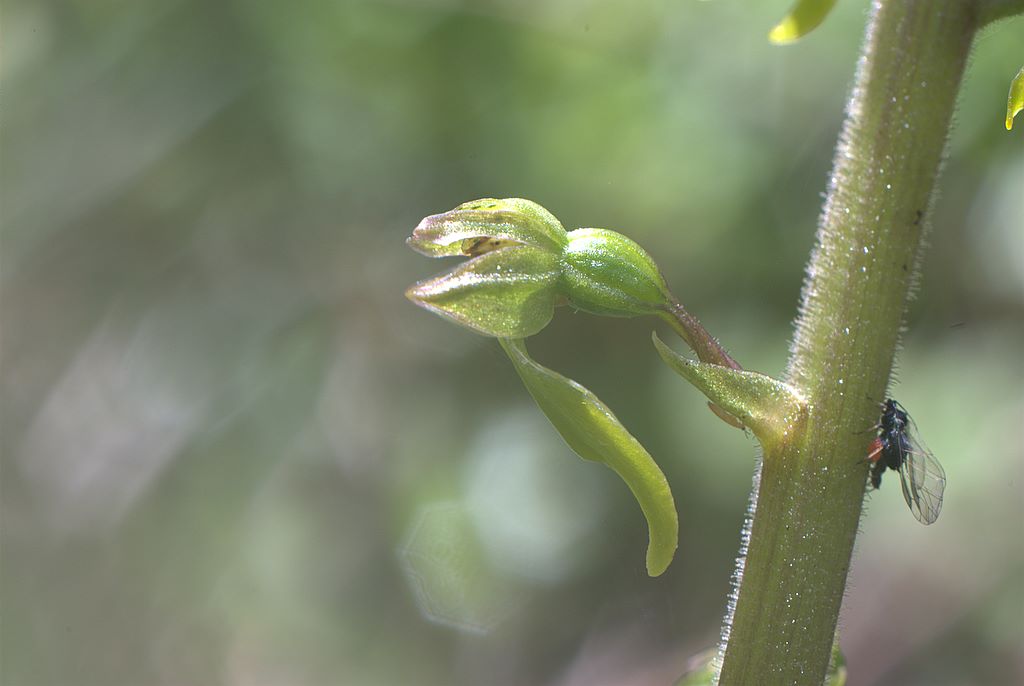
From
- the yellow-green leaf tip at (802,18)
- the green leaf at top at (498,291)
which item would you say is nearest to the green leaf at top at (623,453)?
the green leaf at top at (498,291)

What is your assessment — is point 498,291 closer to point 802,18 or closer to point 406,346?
point 802,18

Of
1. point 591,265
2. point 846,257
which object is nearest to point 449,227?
point 591,265

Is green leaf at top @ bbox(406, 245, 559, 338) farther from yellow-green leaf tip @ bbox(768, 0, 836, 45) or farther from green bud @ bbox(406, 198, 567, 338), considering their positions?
yellow-green leaf tip @ bbox(768, 0, 836, 45)

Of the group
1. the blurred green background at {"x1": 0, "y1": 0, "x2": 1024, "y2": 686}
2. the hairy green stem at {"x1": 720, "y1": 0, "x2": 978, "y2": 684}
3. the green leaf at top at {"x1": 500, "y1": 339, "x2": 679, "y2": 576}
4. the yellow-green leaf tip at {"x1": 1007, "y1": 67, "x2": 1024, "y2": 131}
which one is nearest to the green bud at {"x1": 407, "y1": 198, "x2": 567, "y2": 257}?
the green leaf at top at {"x1": 500, "y1": 339, "x2": 679, "y2": 576}

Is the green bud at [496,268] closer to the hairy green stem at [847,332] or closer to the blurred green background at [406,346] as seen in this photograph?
the hairy green stem at [847,332]

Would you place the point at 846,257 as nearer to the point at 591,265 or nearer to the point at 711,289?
the point at 591,265
